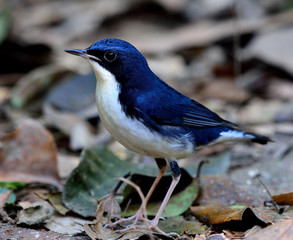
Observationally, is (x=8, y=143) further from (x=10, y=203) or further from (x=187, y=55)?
(x=187, y=55)

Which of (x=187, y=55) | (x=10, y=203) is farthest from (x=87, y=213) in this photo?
(x=187, y=55)

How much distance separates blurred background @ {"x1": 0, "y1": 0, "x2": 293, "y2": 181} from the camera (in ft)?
24.2

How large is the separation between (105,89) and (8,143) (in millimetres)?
1572

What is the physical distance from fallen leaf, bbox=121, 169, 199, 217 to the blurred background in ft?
4.58

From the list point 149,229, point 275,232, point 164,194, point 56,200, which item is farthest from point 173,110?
point 275,232

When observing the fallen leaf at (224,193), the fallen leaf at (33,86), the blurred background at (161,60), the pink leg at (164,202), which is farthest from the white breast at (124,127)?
the fallen leaf at (33,86)

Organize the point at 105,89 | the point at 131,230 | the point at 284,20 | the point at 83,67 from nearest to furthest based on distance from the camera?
the point at 131,230 < the point at 105,89 < the point at 83,67 < the point at 284,20

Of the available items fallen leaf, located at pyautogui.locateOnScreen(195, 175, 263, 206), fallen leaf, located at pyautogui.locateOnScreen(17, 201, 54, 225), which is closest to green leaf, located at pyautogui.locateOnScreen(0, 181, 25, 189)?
fallen leaf, located at pyautogui.locateOnScreen(17, 201, 54, 225)

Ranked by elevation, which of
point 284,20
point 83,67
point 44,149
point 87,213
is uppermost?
point 284,20

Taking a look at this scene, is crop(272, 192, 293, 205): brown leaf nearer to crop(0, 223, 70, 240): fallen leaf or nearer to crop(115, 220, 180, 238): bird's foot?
crop(115, 220, 180, 238): bird's foot

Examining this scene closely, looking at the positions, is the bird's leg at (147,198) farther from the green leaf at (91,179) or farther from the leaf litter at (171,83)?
the green leaf at (91,179)

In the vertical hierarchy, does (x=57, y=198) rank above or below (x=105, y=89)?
below

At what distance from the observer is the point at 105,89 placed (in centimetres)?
452

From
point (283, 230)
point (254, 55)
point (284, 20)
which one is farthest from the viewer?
point (284, 20)
